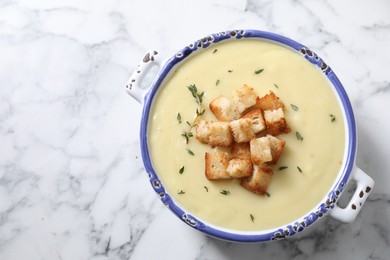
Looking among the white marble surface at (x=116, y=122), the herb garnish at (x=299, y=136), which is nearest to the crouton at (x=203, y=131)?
the herb garnish at (x=299, y=136)

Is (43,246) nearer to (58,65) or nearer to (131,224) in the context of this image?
(131,224)

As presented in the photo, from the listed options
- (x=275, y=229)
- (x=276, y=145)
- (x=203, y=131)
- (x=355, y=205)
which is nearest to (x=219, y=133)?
(x=203, y=131)

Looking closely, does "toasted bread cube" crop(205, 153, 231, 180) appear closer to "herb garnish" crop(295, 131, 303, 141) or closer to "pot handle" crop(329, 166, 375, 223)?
"herb garnish" crop(295, 131, 303, 141)

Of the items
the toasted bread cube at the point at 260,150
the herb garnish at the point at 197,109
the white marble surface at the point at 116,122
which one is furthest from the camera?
the white marble surface at the point at 116,122

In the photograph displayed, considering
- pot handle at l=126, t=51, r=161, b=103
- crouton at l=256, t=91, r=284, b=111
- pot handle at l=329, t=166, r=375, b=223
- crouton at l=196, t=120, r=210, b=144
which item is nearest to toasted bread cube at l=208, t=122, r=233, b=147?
crouton at l=196, t=120, r=210, b=144

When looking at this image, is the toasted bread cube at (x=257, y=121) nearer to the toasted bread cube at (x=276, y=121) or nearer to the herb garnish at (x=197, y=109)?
the toasted bread cube at (x=276, y=121)
